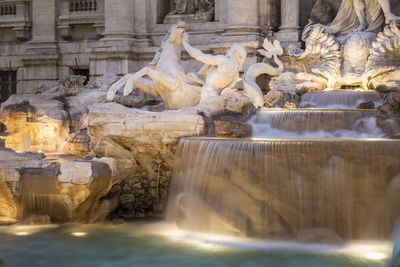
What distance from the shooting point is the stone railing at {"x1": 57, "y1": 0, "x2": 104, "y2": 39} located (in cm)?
1802

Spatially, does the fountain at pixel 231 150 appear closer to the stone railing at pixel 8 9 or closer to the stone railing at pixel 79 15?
the stone railing at pixel 79 15

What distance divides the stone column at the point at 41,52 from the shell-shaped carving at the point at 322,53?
7066mm

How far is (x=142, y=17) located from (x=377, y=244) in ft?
32.0

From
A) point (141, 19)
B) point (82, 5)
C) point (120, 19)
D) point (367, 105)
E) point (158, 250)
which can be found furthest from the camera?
point (82, 5)

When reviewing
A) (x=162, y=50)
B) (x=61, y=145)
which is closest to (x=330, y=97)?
(x=162, y=50)

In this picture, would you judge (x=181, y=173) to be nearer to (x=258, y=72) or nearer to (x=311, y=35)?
(x=258, y=72)

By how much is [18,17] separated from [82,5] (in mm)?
1907

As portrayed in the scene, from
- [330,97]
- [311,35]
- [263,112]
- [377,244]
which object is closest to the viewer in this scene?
[377,244]

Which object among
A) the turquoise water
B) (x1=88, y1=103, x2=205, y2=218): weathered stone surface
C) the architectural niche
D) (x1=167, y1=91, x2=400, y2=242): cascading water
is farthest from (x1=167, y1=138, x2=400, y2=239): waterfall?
the architectural niche

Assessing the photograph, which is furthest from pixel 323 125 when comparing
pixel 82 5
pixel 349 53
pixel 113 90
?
pixel 82 5

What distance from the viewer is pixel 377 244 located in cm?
895

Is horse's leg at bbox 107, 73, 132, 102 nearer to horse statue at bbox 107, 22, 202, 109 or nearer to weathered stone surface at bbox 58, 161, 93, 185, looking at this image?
horse statue at bbox 107, 22, 202, 109

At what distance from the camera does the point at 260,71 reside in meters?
13.5

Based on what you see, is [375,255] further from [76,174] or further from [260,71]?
[260,71]
